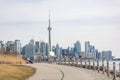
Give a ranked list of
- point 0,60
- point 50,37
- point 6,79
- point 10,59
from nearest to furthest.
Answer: point 6,79 → point 0,60 → point 10,59 → point 50,37

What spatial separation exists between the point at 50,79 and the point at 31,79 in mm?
1352

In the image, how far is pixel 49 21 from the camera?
112312mm

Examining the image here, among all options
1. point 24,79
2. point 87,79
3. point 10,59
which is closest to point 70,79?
point 87,79

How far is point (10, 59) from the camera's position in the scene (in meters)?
65.9

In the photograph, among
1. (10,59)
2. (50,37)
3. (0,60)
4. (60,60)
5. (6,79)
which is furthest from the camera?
(50,37)

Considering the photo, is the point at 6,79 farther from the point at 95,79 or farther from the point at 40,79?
the point at 95,79

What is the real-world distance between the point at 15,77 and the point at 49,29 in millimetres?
83988

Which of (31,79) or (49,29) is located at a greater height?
(49,29)

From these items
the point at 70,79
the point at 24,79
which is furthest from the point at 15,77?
the point at 70,79

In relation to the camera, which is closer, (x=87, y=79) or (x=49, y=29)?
(x=87, y=79)

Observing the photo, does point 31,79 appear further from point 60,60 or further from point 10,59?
point 60,60

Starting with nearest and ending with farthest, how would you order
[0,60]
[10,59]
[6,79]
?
[6,79]
[0,60]
[10,59]

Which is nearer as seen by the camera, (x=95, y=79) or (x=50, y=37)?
(x=95, y=79)

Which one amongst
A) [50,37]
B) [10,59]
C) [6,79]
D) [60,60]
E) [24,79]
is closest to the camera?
[6,79]
